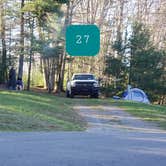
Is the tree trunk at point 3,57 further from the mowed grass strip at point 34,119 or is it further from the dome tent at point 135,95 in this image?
the mowed grass strip at point 34,119

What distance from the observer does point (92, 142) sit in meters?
11.5

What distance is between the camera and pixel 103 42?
4856cm

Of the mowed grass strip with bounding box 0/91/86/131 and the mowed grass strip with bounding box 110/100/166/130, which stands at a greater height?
the mowed grass strip with bounding box 0/91/86/131

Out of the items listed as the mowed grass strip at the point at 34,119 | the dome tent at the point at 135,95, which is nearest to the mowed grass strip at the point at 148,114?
the mowed grass strip at the point at 34,119

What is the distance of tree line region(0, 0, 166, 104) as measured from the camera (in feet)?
126

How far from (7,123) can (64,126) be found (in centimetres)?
189

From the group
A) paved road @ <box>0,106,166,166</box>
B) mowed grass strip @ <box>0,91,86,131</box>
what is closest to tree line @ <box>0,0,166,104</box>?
mowed grass strip @ <box>0,91,86,131</box>

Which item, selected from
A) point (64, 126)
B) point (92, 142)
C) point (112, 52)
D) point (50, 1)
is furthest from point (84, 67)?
point (92, 142)

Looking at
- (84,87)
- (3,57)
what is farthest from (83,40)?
(3,57)

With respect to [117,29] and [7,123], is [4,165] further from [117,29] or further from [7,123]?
[117,29]

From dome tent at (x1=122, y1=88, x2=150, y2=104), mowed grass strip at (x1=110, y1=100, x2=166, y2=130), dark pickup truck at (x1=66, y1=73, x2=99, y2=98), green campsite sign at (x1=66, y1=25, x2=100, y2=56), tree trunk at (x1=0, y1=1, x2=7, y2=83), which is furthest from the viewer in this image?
tree trunk at (x1=0, y1=1, x2=7, y2=83)

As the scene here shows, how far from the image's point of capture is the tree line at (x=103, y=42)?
38.4 metres

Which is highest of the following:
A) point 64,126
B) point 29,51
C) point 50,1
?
point 50,1

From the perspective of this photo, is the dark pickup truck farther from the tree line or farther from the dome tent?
the tree line
